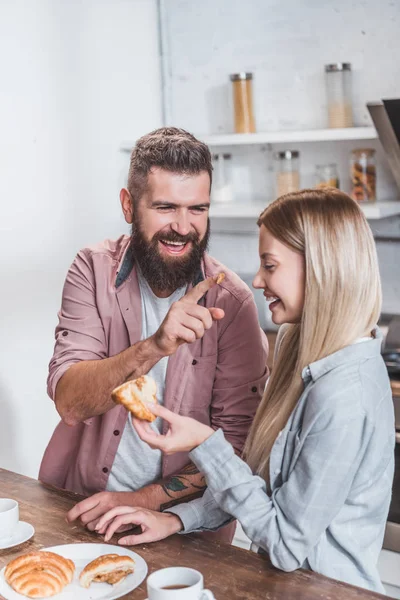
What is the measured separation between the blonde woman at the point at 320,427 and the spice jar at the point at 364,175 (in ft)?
5.35

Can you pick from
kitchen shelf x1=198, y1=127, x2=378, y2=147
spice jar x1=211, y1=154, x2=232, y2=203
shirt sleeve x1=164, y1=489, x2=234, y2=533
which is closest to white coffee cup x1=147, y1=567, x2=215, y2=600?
shirt sleeve x1=164, y1=489, x2=234, y2=533

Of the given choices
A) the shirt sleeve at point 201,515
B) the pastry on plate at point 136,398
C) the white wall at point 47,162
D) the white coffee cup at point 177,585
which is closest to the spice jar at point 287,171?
the white wall at point 47,162

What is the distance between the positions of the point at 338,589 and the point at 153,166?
936mm

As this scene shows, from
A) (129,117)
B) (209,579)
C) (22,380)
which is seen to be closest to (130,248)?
(209,579)

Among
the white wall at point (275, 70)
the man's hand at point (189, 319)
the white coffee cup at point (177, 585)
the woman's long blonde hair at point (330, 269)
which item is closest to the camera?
the white coffee cup at point (177, 585)

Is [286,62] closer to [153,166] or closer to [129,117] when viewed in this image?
[129,117]

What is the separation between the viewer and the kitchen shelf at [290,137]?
2.86 m

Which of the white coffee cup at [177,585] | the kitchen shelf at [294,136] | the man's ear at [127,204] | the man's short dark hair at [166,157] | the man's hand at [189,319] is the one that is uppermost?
the kitchen shelf at [294,136]

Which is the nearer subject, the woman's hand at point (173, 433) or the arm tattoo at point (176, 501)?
the woman's hand at point (173, 433)

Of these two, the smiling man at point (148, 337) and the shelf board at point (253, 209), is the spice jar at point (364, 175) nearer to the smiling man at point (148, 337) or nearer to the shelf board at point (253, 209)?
the shelf board at point (253, 209)

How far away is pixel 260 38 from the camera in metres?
3.24

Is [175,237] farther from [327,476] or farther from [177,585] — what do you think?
[177,585]

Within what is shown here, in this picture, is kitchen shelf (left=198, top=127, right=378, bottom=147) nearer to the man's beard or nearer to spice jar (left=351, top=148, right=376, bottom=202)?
spice jar (left=351, top=148, right=376, bottom=202)

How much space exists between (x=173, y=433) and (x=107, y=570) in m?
0.24
